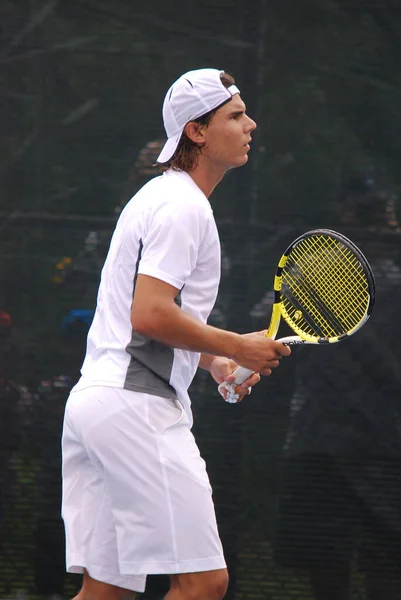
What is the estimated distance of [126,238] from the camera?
3.00 meters

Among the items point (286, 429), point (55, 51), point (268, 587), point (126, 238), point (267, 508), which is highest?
point (55, 51)

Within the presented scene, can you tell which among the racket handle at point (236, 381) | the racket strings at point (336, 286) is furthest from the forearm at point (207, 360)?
the racket strings at point (336, 286)

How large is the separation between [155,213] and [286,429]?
1613 mm

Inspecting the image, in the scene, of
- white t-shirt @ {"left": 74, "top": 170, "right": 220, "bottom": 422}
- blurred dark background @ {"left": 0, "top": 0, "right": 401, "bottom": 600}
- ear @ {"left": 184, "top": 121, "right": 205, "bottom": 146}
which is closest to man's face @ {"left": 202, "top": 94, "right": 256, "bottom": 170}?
ear @ {"left": 184, "top": 121, "right": 205, "bottom": 146}

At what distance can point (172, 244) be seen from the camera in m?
2.88

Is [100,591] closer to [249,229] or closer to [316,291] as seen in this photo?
[316,291]

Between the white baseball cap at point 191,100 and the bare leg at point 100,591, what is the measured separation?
3.82ft

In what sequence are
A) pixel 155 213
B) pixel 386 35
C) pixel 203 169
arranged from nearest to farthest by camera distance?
pixel 155 213, pixel 203 169, pixel 386 35

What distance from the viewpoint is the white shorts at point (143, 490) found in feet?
9.53

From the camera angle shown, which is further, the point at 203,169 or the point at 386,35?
the point at 386,35

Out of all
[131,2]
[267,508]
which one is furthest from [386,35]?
[267,508]

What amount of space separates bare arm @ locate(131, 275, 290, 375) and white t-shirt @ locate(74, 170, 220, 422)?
0.12 ft

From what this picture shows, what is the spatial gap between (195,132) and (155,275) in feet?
1.75

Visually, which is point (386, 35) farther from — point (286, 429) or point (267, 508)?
point (267, 508)
